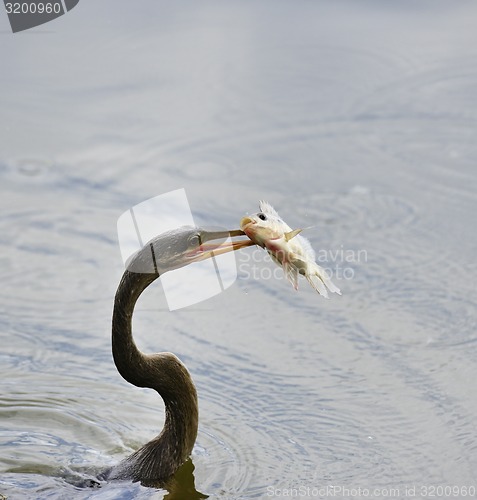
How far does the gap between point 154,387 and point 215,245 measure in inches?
30.4

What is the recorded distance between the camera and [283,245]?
5.02 meters

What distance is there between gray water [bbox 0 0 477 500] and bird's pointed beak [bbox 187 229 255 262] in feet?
3.83

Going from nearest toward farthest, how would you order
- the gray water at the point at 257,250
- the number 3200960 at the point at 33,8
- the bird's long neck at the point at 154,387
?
the bird's long neck at the point at 154,387, the gray water at the point at 257,250, the number 3200960 at the point at 33,8

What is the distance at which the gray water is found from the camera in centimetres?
579

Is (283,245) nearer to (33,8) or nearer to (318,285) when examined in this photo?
(318,285)

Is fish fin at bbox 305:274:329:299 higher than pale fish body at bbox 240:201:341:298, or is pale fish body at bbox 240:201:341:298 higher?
pale fish body at bbox 240:201:341:298

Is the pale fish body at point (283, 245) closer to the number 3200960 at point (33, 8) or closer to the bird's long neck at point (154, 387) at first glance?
the bird's long neck at point (154, 387)

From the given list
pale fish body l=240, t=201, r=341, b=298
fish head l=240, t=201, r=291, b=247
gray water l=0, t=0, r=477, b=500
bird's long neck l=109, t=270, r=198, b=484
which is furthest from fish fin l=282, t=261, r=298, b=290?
gray water l=0, t=0, r=477, b=500

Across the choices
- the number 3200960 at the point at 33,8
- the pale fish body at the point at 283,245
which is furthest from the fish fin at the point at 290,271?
the number 3200960 at the point at 33,8

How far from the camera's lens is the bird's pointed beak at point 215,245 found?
16.5 ft

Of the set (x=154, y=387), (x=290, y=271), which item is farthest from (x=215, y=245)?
(x=154, y=387)

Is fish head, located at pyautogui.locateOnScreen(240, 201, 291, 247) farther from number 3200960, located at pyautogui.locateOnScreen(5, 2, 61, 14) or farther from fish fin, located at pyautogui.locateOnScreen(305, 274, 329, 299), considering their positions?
number 3200960, located at pyautogui.locateOnScreen(5, 2, 61, 14)

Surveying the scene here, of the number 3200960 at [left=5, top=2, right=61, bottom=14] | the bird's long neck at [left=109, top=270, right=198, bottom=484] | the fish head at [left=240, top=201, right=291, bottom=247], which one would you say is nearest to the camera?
the fish head at [left=240, top=201, right=291, bottom=247]

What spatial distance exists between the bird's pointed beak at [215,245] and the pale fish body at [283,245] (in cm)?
6
